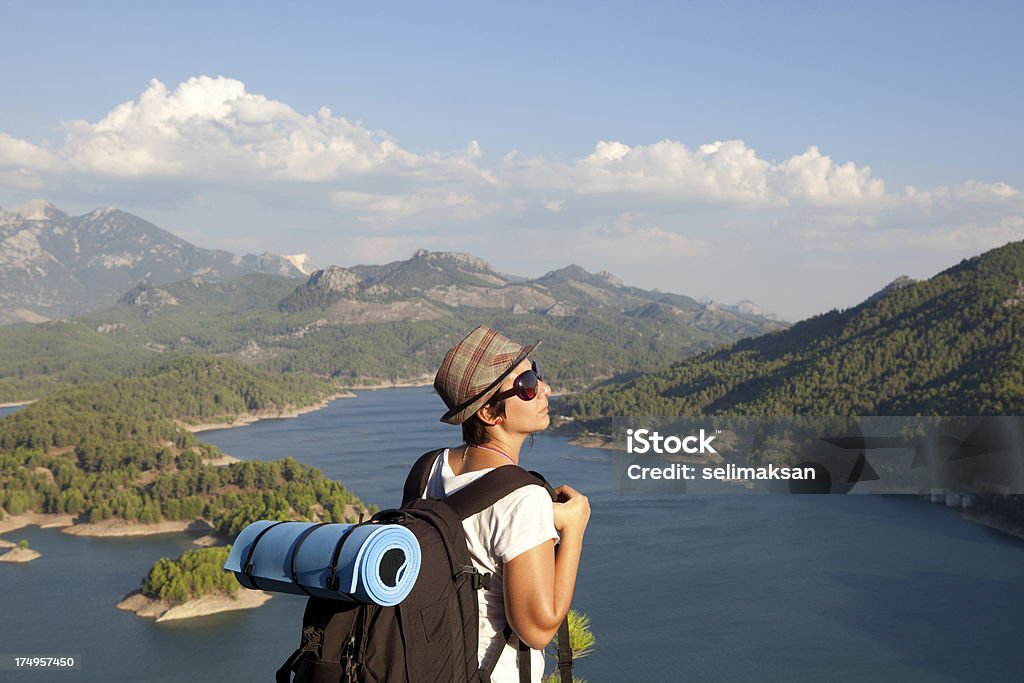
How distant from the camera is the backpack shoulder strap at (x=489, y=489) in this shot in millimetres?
1506

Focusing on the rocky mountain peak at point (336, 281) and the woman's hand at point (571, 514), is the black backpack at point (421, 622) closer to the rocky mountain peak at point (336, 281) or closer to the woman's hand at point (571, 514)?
the woman's hand at point (571, 514)

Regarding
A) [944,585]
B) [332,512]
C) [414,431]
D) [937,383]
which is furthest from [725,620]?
[414,431]

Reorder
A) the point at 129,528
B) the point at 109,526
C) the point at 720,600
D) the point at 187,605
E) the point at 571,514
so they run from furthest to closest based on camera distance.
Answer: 1. the point at 109,526
2. the point at 129,528
3. the point at 720,600
4. the point at 187,605
5. the point at 571,514

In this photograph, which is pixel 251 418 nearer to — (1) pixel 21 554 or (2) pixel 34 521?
(2) pixel 34 521

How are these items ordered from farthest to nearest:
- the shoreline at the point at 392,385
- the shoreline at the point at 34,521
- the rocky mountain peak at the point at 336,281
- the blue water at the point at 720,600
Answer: the rocky mountain peak at the point at 336,281 → the shoreline at the point at 392,385 → the shoreline at the point at 34,521 → the blue water at the point at 720,600

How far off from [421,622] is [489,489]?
235mm

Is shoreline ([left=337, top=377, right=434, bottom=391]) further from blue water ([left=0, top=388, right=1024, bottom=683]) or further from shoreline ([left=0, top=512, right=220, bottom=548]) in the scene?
blue water ([left=0, top=388, right=1024, bottom=683])

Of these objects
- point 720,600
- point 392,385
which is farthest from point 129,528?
point 392,385

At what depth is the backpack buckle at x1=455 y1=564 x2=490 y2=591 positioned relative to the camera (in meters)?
1.48

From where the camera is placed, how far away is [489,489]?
59.8 inches

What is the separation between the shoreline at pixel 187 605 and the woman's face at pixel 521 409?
28.6 metres

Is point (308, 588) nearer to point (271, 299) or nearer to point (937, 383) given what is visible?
point (937, 383)

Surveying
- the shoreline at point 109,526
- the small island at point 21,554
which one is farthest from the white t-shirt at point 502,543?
the shoreline at point 109,526

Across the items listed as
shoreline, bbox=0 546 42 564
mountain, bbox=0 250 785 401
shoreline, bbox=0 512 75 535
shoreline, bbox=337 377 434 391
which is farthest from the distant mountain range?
shoreline, bbox=0 546 42 564
